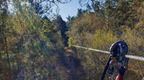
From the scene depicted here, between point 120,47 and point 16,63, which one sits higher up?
point 120,47

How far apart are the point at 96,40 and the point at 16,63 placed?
497 centimetres

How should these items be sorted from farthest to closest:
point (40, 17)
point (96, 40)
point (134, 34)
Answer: point (40, 17), point (96, 40), point (134, 34)

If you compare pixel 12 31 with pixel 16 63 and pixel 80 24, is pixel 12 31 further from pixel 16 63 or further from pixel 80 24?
pixel 80 24

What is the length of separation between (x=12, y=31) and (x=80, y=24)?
71.2 feet

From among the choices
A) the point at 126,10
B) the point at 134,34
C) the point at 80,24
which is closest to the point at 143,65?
the point at 134,34

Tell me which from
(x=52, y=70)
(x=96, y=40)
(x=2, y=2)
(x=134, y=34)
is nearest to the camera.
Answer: (x=2, y=2)

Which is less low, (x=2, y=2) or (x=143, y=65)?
(x=2, y=2)

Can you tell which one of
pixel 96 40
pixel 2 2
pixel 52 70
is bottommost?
pixel 52 70

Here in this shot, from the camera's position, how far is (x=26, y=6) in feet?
77.8

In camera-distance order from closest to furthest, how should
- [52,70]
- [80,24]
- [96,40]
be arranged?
[96,40] → [52,70] → [80,24]

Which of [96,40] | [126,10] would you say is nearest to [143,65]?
[96,40]

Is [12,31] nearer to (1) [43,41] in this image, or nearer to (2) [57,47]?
(1) [43,41]

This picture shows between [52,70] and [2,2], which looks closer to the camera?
[2,2]

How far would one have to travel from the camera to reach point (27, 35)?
2197 centimetres
